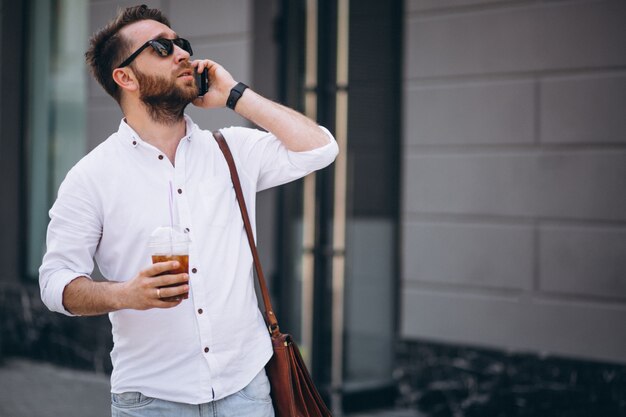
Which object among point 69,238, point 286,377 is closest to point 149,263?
point 69,238

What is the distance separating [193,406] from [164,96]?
0.97m

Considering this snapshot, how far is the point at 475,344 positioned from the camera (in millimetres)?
6277

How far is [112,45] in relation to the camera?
296cm

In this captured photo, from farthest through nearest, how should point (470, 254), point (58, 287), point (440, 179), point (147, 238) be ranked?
1. point (440, 179)
2. point (470, 254)
3. point (147, 238)
4. point (58, 287)

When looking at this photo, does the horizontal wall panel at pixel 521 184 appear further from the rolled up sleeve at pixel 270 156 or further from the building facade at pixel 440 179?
the rolled up sleeve at pixel 270 156

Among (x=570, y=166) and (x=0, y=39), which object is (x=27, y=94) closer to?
(x=0, y=39)

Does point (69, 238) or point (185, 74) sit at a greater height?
point (185, 74)

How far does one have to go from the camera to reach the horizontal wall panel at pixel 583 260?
576 cm

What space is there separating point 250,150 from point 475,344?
3688 mm

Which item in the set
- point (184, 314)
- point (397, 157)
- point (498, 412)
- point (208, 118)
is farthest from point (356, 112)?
point (184, 314)

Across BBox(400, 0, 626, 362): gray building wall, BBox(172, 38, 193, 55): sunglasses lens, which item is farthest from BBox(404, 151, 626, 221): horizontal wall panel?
BBox(172, 38, 193, 55): sunglasses lens

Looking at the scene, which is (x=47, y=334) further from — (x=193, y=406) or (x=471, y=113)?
(x=193, y=406)

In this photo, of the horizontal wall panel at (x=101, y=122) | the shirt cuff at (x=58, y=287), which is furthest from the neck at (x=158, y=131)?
the horizontal wall panel at (x=101, y=122)

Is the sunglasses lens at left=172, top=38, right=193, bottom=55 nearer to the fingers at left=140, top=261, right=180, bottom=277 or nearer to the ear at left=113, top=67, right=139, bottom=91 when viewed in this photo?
the ear at left=113, top=67, right=139, bottom=91
